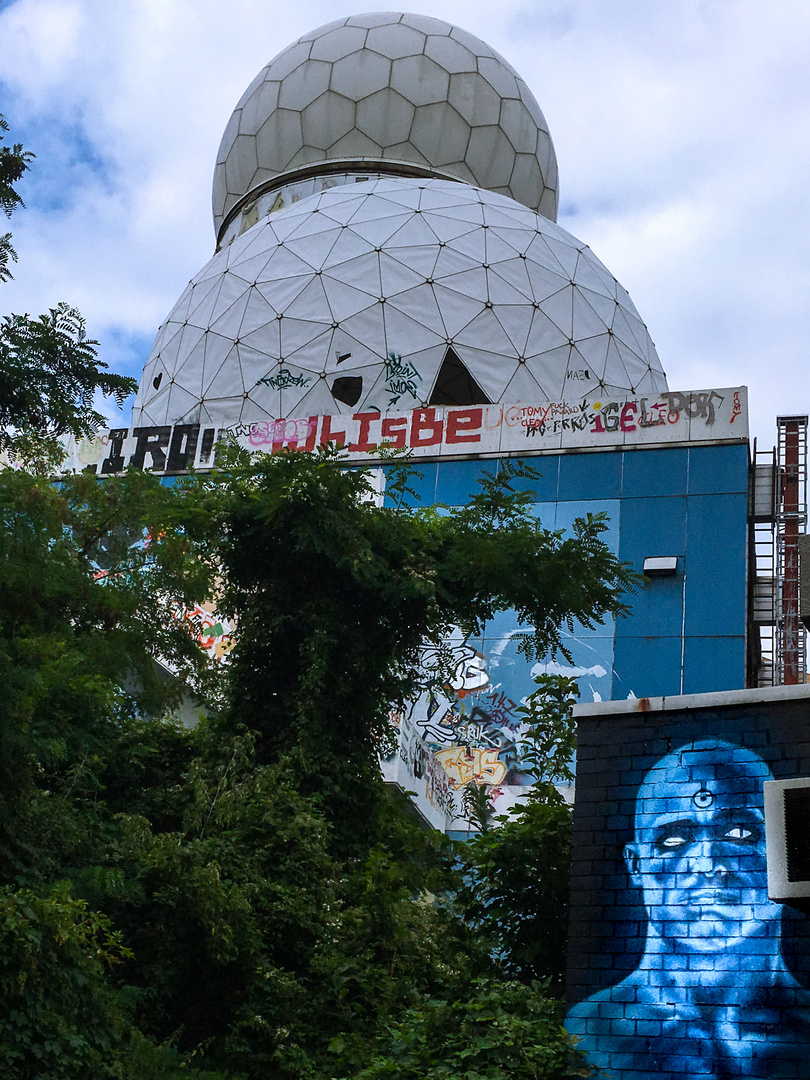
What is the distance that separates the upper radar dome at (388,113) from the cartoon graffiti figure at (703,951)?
28127 mm

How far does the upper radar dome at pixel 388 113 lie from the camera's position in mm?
34094

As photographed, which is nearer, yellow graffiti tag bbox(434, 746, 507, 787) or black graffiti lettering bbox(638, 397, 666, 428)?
yellow graffiti tag bbox(434, 746, 507, 787)

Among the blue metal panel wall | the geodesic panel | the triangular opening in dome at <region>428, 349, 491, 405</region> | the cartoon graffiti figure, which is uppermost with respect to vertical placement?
the geodesic panel

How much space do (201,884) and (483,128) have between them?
2808 cm

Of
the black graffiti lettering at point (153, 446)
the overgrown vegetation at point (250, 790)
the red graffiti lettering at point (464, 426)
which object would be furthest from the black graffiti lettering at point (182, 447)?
the overgrown vegetation at point (250, 790)

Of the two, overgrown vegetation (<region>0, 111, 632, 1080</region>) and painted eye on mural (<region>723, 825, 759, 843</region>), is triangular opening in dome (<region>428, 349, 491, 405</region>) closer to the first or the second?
overgrown vegetation (<region>0, 111, 632, 1080</region>)

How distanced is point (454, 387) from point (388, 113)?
8.83 meters

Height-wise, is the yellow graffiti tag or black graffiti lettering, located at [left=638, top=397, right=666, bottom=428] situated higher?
black graffiti lettering, located at [left=638, top=397, right=666, bottom=428]

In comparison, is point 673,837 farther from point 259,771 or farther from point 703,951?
point 259,771

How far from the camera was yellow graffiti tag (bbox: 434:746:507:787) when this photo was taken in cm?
2297

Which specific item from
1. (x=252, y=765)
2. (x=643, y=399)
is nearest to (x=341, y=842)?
(x=252, y=765)

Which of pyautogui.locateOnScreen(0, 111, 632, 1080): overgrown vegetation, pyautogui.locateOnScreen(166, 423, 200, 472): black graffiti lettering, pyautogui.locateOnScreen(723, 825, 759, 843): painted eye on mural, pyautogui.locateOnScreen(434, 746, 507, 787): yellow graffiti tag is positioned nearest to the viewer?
pyautogui.locateOnScreen(723, 825, 759, 843): painted eye on mural

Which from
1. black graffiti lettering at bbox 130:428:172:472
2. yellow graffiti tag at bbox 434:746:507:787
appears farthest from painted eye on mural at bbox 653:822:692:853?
black graffiti lettering at bbox 130:428:172:472

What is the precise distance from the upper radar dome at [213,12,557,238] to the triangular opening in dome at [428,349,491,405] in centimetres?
754
